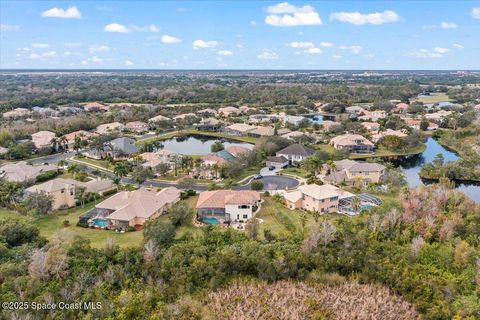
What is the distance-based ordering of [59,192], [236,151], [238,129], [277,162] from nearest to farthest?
[59,192] < [277,162] < [236,151] < [238,129]

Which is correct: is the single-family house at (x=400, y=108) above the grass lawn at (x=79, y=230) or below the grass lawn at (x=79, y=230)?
above

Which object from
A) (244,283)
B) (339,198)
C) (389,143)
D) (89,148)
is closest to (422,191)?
(339,198)

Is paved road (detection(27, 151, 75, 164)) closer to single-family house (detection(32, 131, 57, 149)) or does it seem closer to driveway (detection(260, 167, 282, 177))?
single-family house (detection(32, 131, 57, 149))

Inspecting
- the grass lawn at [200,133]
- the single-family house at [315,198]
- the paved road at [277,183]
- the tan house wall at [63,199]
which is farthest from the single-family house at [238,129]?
the tan house wall at [63,199]

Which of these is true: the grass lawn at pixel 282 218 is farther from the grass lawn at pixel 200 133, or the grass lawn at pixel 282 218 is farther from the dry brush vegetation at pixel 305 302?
the grass lawn at pixel 200 133

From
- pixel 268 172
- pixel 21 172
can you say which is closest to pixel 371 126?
pixel 268 172

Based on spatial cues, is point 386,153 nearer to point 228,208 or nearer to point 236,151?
point 236,151

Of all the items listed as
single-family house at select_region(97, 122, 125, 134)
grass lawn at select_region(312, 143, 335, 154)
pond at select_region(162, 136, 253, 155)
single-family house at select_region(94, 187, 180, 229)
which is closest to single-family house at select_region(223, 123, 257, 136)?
pond at select_region(162, 136, 253, 155)
